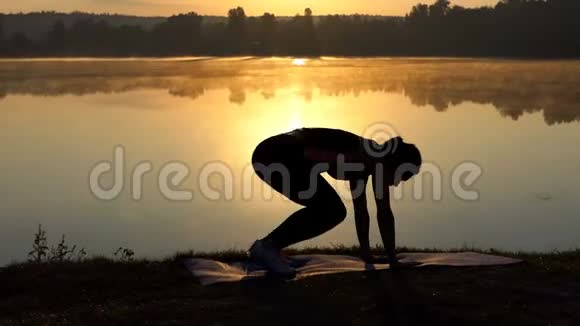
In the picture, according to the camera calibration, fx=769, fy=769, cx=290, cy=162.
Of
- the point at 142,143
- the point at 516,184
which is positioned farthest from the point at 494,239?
the point at 142,143

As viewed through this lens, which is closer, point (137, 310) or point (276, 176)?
point (137, 310)

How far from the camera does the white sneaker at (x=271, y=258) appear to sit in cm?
795

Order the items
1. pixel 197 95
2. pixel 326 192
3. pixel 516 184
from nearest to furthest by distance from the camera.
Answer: pixel 326 192, pixel 516 184, pixel 197 95

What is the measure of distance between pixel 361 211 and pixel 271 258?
107 cm

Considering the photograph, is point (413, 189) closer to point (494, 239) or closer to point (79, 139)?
point (494, 239)

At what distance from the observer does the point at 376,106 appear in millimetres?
51781

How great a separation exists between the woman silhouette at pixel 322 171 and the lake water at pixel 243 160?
4993 millimetres

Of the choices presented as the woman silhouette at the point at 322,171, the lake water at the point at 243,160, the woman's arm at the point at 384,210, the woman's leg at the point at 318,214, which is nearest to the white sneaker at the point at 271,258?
the woman silhouette at the point at 322,171

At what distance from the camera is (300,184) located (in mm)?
7914

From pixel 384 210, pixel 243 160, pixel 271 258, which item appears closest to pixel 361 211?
pixel 384 210

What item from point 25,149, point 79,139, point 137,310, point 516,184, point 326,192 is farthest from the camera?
point 79,139

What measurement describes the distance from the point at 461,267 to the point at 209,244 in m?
8.61

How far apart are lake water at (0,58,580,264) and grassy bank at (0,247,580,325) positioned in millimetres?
5156

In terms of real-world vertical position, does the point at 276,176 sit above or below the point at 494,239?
above
